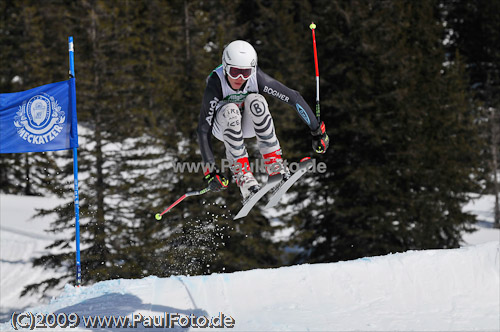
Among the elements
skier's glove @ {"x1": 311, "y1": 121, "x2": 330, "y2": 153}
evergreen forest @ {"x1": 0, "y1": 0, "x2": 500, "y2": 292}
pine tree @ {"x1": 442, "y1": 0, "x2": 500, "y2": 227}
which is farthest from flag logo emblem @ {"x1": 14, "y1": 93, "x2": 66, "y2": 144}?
pine tree @ {"x1": 442, "y1": 0, "x2": 500, "y2": 227}

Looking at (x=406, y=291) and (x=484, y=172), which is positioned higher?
(x=484, y=172)

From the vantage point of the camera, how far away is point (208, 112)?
590 cm

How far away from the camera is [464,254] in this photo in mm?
9242

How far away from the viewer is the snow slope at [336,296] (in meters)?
7.55

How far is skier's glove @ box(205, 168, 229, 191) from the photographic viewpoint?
20.1ft

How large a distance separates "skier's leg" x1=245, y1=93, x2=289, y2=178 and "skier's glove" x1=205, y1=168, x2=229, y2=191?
56 centimetres

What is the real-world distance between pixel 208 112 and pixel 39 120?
179 inches

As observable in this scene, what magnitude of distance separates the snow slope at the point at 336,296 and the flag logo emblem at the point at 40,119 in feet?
9.03

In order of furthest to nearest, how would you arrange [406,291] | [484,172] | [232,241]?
[484,172] < [232,241] < [406,291]

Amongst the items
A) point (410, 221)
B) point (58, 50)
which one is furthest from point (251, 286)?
point (58, 50)

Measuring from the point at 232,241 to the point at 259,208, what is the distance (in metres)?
1.74

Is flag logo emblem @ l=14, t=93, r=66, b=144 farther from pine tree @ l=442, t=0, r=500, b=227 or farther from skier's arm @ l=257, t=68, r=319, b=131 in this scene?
pine tree @ l=442, t=0, r=500, b=227

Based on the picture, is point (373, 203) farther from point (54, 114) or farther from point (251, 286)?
point (54, 114)

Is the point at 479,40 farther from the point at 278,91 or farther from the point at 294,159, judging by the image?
the point at 278,91
